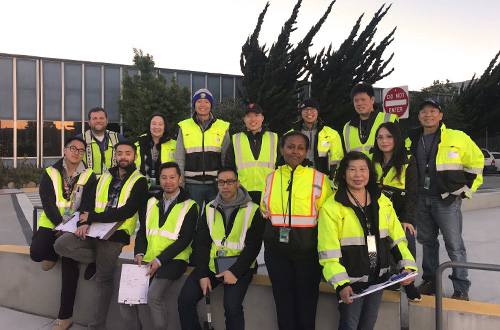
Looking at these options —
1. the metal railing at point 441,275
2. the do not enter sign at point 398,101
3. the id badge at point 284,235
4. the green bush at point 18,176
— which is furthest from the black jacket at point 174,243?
the green bush at point 18,176

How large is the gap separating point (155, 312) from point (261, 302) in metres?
0.94

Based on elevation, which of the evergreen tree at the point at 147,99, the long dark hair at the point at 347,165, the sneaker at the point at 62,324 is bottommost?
the sneaker at the point at 62,324

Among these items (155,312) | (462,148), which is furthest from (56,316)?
(462,148)

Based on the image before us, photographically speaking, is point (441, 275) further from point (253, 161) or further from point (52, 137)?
point (52, 137)

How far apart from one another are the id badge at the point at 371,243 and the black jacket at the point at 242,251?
38.6 inches

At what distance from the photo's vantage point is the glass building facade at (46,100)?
20.8m

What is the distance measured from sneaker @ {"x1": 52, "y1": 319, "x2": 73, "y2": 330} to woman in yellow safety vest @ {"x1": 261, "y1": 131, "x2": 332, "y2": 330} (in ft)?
7.94

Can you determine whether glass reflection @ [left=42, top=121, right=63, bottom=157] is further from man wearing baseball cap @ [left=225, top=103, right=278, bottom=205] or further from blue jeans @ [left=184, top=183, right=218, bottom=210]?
man wearing baseball cap @ [left=225, top=103, right=278, bottom=205]

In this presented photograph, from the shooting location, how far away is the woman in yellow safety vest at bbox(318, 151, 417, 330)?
270 cm

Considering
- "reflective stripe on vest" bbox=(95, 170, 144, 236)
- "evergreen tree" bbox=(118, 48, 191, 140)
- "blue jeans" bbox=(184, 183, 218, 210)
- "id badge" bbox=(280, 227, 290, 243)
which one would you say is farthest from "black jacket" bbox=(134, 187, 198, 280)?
"evergreen tree" bbox=(118, 48, 191, 140)

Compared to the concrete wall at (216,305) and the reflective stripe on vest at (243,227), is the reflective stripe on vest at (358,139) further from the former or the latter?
the concrete wall at (216,305)

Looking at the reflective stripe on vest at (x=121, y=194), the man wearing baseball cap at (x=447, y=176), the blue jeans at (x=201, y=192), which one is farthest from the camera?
the blue jeans at (x=201, y=192)

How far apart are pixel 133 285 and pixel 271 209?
1.51 metres

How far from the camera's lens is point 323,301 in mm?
3184
